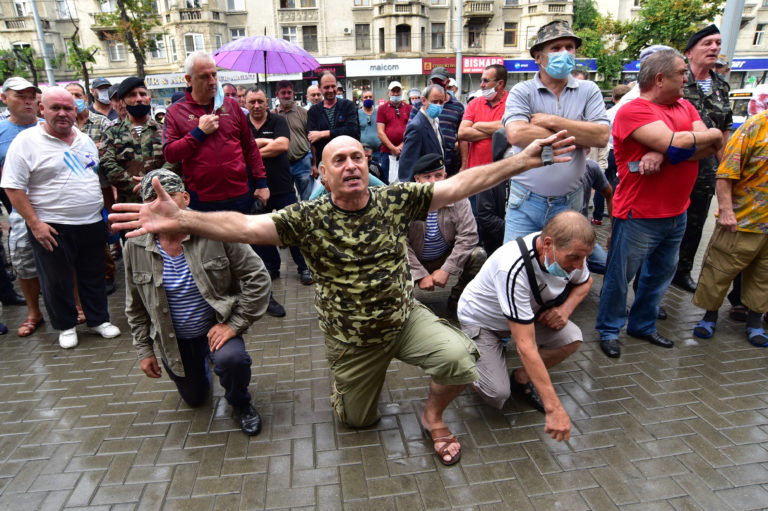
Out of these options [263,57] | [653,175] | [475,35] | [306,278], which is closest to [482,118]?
[653,175]

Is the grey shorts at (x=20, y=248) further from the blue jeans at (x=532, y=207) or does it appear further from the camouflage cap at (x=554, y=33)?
the camouflage cap at (x=554, y=33)

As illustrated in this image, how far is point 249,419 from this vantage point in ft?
10.5

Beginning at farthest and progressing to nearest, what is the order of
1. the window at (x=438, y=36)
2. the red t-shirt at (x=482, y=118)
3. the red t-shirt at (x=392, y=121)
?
1. the window at (x=438, y=36)
2. the red t-shirt at (x=392, y=121)
3. the red t-shirt at (x=482, y=118)

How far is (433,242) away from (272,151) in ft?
7.65

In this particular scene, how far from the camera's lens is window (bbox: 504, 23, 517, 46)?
125ft

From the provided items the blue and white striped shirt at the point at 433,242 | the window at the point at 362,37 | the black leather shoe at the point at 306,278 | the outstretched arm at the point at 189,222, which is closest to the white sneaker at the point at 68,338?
the black leather shoe at the point at 306,278

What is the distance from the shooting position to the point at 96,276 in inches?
186

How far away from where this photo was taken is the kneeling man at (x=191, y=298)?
3039mm

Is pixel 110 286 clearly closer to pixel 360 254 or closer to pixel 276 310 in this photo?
pixel 276 310

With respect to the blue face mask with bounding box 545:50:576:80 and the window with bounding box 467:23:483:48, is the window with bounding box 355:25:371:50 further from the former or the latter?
the blue face mask with bounding box 545:50:576:80

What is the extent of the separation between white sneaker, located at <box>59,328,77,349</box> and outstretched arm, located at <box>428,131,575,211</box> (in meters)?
3.84

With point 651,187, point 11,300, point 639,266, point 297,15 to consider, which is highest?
point 297,15

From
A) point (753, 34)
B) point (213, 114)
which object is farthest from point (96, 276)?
point (753, 34)

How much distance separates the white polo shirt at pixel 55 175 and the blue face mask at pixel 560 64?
424cm
